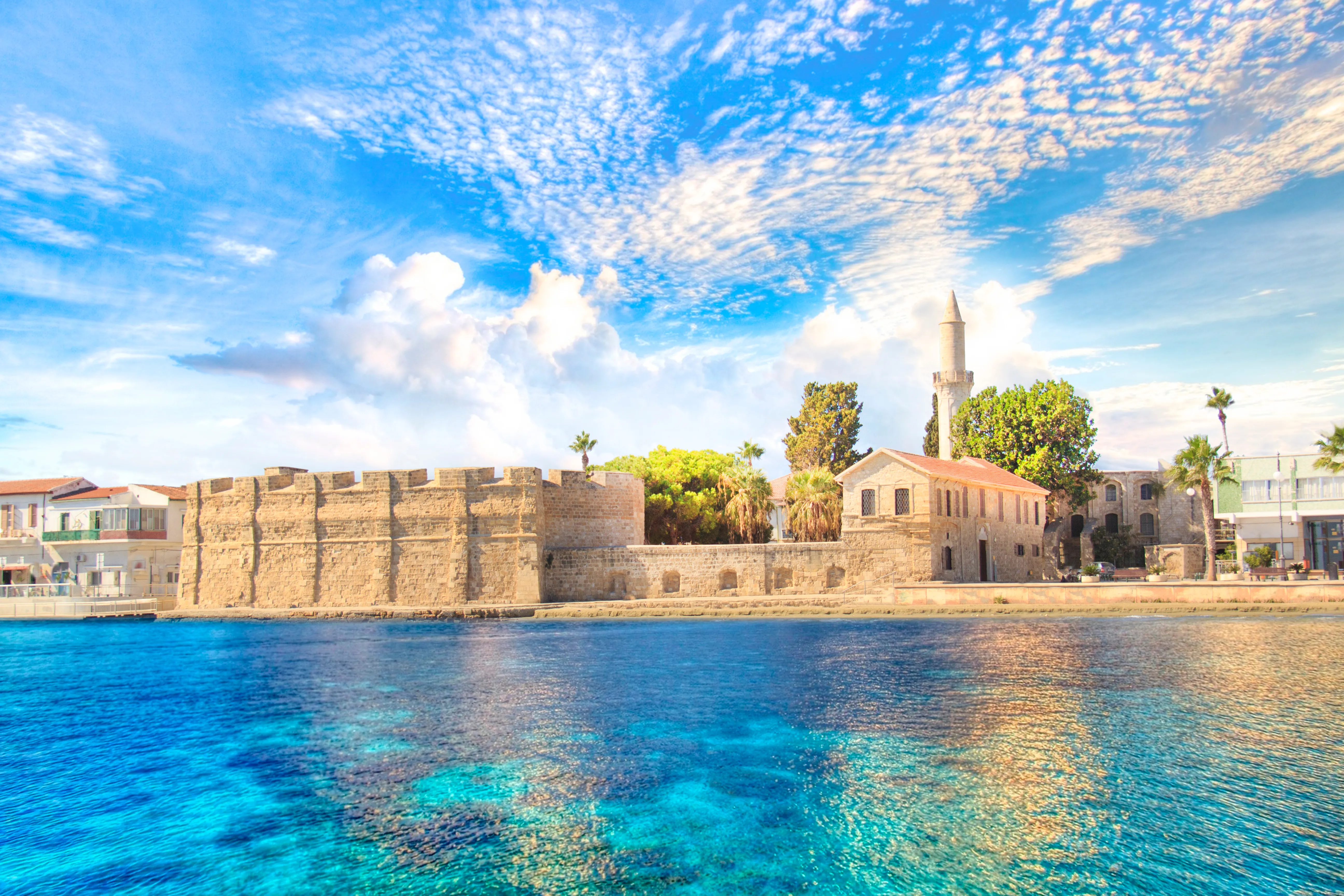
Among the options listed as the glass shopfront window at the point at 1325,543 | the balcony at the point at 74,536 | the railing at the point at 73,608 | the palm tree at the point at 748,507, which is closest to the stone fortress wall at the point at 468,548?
the railing at the point at 73,608

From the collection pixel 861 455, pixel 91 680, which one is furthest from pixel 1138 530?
pixel 91 680

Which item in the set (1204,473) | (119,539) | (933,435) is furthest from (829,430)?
(119,539)

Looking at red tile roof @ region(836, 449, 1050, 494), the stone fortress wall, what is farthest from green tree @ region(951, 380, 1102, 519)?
the stone fortress wall

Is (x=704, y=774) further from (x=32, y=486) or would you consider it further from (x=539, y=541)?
(x=32, y=486)

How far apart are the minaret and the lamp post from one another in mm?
13371

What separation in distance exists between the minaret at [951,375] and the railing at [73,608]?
1483 inches

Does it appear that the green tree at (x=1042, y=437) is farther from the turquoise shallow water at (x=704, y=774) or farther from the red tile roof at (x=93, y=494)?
the red tile roof at (x=93, y=494)

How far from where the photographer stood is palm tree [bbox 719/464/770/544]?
39.1m

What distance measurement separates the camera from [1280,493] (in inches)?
1406

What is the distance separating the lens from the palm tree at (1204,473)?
32.9 metres

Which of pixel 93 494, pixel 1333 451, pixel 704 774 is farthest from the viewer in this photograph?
pixel 93 494

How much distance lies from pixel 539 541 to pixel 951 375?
23043 mm

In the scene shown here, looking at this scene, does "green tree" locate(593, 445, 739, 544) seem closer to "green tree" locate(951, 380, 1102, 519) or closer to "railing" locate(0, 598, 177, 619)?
"green tree" locate(951, 380, 1102, 519)

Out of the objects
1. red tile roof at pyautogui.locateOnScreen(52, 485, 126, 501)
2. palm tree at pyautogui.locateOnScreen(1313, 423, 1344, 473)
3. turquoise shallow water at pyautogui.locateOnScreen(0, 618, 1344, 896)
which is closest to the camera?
turquoise shallow water at pyautogui.locateOnScreen(0, 618, 1344, 896)
